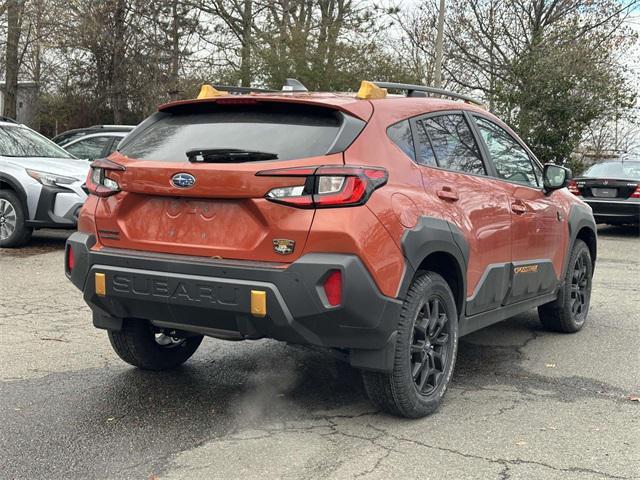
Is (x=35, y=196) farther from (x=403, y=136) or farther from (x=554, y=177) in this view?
(x=403, y=136)

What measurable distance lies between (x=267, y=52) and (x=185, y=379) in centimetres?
1916

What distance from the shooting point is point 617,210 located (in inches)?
542

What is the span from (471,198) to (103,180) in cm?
212

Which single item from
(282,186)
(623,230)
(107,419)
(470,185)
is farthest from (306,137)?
(623,230)

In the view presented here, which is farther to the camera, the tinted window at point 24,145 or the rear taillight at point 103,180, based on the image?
the tinted window at point 24,145

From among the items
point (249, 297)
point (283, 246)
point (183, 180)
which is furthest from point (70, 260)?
point (283, 246)

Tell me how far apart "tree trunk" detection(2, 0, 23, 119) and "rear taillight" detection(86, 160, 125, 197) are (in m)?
17.0

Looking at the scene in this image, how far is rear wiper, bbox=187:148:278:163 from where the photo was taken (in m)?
3.72

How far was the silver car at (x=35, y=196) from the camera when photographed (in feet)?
31.6

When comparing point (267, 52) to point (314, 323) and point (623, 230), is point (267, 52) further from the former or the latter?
point (314, 323)

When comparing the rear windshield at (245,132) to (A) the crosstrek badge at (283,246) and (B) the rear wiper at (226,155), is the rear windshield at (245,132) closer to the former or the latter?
(B) the rear wiper at (226,155)

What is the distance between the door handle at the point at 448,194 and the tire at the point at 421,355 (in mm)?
449

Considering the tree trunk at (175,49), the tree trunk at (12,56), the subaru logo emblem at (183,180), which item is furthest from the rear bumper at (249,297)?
the tree trunk at (175,49)

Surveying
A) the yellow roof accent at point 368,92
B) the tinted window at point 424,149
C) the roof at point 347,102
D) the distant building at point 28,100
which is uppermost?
the distant building at point 28,100
